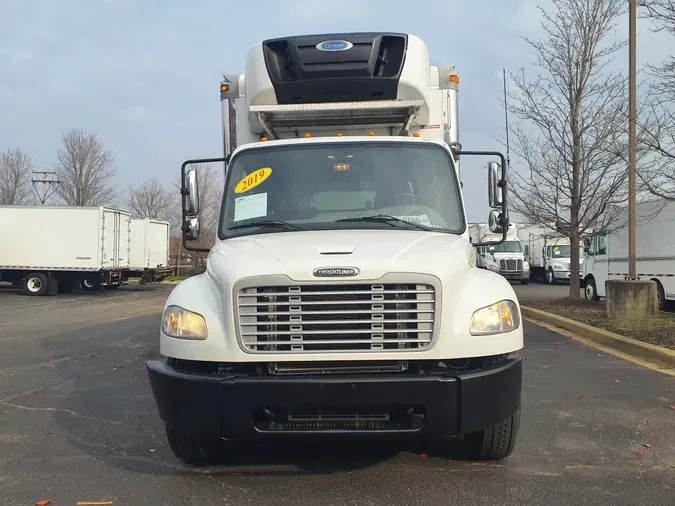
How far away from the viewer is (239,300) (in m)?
3.73

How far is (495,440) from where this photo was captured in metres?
4.09

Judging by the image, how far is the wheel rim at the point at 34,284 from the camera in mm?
23469

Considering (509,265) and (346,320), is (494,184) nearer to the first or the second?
(346,320)

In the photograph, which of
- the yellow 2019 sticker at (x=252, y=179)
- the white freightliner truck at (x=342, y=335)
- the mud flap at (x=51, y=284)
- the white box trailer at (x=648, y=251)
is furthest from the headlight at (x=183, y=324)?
the mud flap at (x=51, y=284)

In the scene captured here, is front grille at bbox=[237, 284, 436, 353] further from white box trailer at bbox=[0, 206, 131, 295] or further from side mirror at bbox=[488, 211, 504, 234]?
white box trailer at bbox=[0, 206, 131, 295]

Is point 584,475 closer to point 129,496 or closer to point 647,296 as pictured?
point 129,496

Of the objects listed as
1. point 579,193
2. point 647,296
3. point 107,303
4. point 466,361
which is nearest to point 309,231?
point 466,361

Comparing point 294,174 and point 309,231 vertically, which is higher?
point 294,174

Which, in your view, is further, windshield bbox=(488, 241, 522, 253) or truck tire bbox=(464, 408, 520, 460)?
windshield bbox=(488, 241, 522, 253)

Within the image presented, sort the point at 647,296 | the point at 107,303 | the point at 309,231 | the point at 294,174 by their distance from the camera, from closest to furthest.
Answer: the point at 309,231, the point at 294,174, the point at 647,296, the point at 107,303

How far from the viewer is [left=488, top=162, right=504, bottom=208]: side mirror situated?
5.26 metres

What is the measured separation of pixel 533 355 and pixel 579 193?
6.89 m

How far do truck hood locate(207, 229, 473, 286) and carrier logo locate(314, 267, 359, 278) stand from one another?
0.10 ft

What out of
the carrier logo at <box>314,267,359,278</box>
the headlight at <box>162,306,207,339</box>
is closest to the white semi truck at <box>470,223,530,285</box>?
the carrier logo at <box>314,267,359,278</box>
